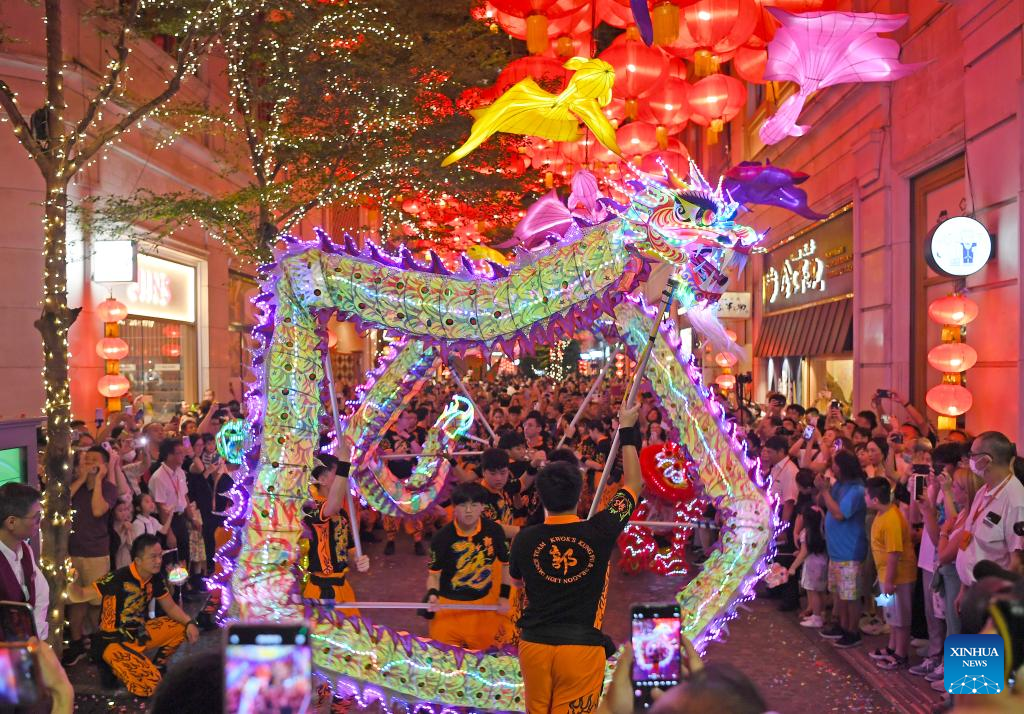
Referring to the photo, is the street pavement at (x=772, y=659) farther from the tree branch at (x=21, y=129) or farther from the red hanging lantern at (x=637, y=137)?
the red hanging lantern at (x=637, y=137)

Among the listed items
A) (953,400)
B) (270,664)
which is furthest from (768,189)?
(953,400)

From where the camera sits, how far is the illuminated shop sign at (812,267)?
16.9 metres

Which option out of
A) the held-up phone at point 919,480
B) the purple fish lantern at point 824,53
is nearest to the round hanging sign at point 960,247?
the purple fish lantern at point 824,53

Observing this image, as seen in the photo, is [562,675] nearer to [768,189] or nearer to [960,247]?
[768,189]

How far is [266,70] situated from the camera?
15227 mm

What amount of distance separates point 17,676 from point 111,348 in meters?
13.6

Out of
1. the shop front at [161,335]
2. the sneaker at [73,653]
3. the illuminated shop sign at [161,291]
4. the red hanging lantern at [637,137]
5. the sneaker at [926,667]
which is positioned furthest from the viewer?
the shop front at [161,335]

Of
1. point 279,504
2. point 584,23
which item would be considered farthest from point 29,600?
point 584,23

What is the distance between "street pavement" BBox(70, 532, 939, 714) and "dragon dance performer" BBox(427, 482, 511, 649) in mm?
1857

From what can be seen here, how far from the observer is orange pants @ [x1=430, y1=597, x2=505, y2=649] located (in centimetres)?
607

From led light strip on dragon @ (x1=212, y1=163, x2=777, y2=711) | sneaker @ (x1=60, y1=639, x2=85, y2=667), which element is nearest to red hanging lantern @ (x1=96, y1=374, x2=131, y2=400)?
sneaker @ (x1=60, y1=639, x2=85, y2=667)

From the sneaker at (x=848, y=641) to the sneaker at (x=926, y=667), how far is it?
90cm

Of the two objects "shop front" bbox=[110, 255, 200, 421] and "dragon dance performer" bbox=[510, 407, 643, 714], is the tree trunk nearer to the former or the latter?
"dragon dance performer" bbox=[510, 407, 643, 714]

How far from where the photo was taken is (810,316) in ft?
62.8
